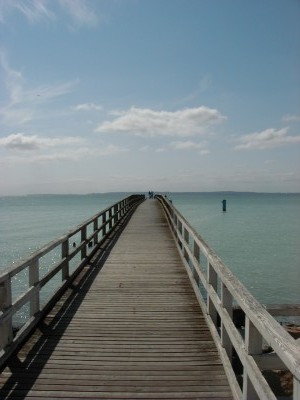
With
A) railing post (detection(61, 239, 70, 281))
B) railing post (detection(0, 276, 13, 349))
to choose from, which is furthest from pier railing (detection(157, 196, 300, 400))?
railing post (detection(61, 239, 70, 281))

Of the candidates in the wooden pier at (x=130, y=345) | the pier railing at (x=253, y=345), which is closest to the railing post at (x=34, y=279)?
the wooden pier at (x=130, y=345)

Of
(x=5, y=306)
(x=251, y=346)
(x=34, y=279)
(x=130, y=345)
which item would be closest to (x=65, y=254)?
(x=34, y=279)

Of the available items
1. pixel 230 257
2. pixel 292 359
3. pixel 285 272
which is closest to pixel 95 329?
pixel 292 359

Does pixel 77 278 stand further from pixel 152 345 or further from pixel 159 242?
pixel 159 242

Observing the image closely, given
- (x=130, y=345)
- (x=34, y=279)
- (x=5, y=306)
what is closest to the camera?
(x=5, y=306)

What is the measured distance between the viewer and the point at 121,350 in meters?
5.00

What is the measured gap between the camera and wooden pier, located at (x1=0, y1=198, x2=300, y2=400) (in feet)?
13.0

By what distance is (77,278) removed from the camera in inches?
346

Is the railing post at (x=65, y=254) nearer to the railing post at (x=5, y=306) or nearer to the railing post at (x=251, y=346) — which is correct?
the railing post at (x=5, y=306)

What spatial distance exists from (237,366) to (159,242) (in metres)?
6.24

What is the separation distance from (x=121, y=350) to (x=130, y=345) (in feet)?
0.61

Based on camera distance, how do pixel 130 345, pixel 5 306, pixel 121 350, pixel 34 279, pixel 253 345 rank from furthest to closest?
pixel 34 279
pixel 130 345
pixel 121 350
pixel 5 306
pixel 253 345

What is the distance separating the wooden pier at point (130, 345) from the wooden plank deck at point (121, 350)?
0.04ft

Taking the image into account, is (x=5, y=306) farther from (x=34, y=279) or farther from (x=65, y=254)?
(x=65, y=254)
